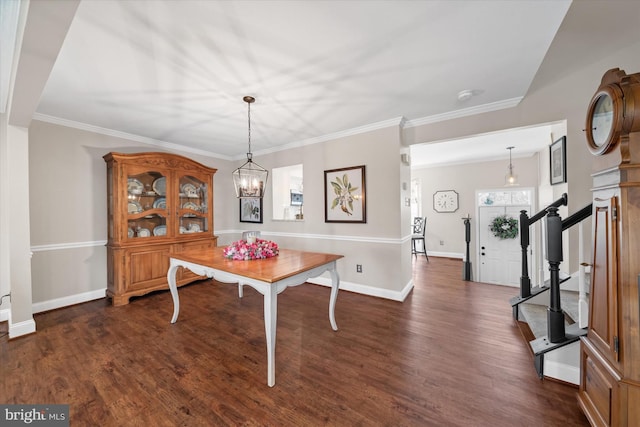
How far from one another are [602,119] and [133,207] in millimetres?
Result: 4806

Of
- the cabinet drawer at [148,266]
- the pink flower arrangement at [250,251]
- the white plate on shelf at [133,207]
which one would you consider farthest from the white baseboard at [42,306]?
the pink flower arrangement at [250,251]

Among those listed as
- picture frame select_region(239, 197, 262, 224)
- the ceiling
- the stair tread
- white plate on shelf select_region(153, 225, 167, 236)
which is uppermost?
the ceiling

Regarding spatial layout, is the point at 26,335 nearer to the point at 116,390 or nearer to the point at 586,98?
the point at 116,390

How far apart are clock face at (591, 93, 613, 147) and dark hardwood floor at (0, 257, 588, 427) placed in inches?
64.6

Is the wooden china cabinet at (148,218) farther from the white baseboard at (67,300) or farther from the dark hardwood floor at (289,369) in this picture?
the dark hardwood floor at (289,369)

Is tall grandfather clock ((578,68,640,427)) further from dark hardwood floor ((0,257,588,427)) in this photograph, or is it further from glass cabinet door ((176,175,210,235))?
glass cabinet door ((176,175,210,235))

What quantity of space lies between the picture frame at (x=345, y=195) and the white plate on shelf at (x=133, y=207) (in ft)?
9.23

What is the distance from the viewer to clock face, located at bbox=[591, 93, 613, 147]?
1.20 meters

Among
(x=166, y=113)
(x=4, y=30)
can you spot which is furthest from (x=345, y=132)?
(x=4, y=30)

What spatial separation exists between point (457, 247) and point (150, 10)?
7.02m

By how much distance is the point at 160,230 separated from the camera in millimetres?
3627

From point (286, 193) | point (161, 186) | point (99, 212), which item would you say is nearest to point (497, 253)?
point (286, 193)

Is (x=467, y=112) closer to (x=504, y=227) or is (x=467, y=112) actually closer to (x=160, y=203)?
(x=504, y=227)

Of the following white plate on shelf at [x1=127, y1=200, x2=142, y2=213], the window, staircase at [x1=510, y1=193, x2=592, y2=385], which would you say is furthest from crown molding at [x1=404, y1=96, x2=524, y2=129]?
white plate on shelf at [x1=127, y1=200, x2=142, y2=213]
